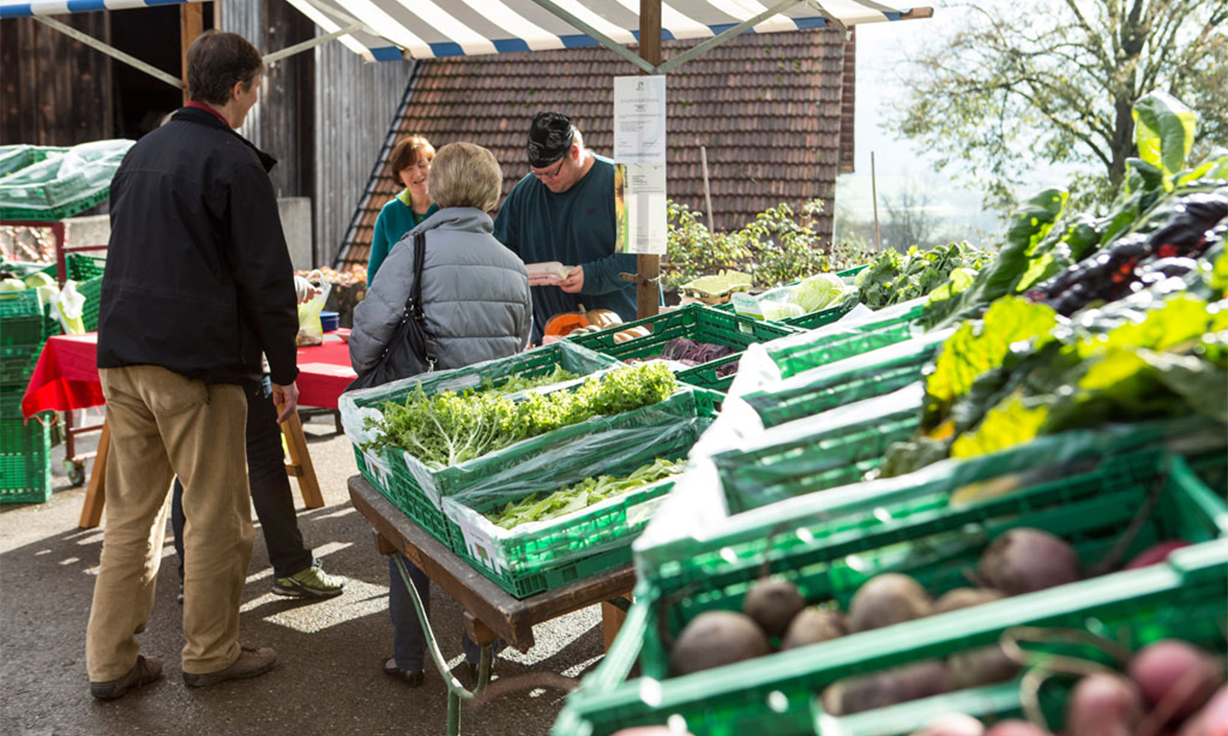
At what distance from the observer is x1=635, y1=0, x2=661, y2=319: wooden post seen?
14.6 feet

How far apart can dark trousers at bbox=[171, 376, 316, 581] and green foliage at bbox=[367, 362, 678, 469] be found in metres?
1.43

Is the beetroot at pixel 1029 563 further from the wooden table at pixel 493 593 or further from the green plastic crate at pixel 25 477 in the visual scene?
the green plastic crate at pixel 25 477

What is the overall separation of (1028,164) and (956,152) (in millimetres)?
1522

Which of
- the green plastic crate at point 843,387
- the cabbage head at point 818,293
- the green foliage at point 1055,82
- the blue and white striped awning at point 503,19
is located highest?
the green foliage at point 1055,82

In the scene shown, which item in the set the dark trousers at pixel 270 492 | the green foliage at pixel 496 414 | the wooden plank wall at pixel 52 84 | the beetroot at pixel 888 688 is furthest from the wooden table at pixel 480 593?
the wooden plank wall at pixel 52 84

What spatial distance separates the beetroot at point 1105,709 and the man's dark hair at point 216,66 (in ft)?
11.4

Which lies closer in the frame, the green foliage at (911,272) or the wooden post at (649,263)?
the green foliage at (911,272)

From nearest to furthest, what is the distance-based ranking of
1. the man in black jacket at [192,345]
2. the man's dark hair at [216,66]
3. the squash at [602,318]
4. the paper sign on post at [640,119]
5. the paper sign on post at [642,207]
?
1. the man in black jacket at [192,345]
2. the man's dark hair at [216,66]
3. the paper sign on post at [640,119]
4. the paper sign on post at [642,207]
5. the squash at [602,318]

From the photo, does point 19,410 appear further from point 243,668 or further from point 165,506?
point 243,668

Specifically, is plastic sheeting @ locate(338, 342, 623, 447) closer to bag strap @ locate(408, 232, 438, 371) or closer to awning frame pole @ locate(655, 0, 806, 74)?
bag strap @ locate(408, 232, 438, 371)

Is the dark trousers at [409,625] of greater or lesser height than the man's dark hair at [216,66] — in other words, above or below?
below

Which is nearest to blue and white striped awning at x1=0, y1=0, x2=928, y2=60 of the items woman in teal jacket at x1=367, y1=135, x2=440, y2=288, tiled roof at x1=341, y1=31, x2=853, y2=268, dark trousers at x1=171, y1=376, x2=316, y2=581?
woman in teal jacket at x1=367, y1=135, x2=440, y2=288

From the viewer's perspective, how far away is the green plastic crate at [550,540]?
2709mm

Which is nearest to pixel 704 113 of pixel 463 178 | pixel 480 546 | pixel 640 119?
pixel 640 119
